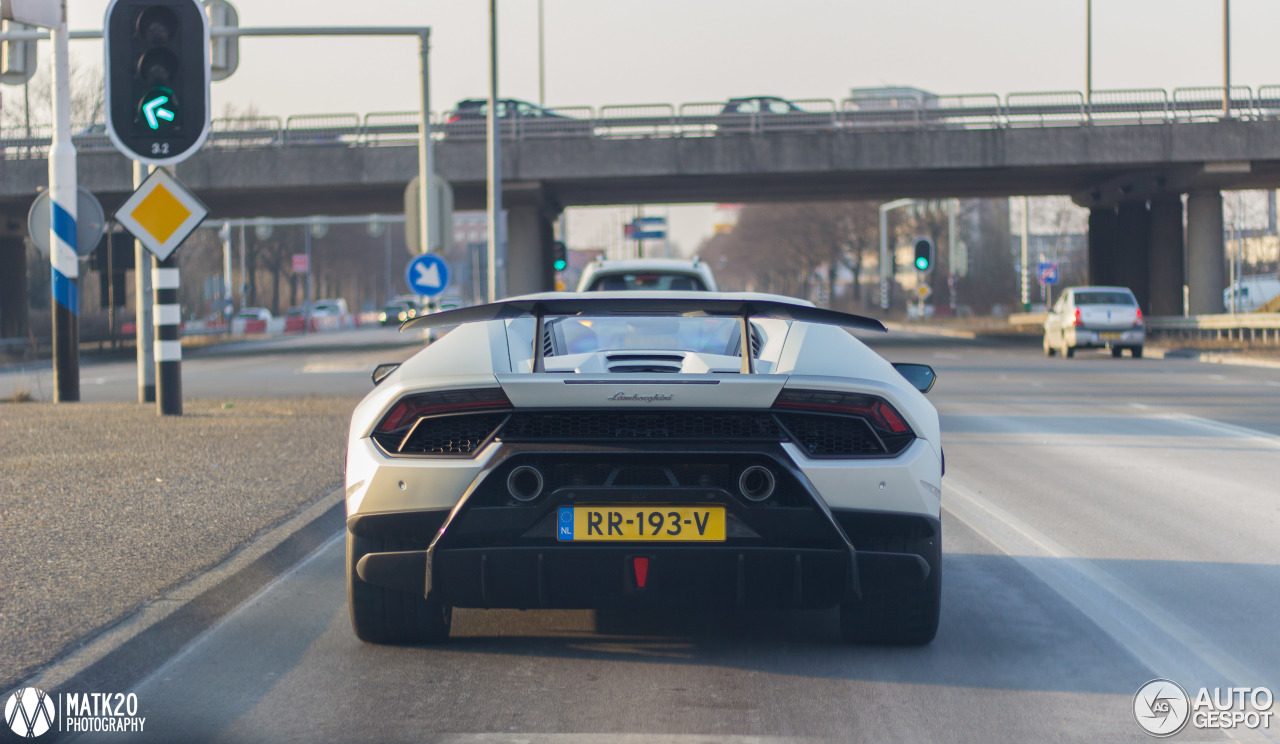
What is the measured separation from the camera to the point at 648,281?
1355 cm

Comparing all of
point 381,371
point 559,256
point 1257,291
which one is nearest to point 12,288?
point 559,256

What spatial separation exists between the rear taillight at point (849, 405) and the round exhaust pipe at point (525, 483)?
2.62 ft

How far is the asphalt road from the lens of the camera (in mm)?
4117

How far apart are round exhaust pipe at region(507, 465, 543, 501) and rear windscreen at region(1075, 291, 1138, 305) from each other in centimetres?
2830

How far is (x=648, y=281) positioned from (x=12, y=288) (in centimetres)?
4102

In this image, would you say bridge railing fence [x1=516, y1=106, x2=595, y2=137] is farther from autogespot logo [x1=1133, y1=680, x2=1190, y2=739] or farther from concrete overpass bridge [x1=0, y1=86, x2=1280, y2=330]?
autogespot logo [x1=1133, y1=680, x2=1190, y2=739]

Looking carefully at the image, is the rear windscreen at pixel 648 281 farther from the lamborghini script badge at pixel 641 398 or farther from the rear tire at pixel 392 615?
Answer: the lamborghini script badge at pixel 641 398

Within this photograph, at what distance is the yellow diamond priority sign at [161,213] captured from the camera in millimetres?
13188

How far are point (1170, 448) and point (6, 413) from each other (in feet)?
39.8

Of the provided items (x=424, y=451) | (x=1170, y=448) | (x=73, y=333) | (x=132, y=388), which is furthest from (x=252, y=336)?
(x=424, y=451)

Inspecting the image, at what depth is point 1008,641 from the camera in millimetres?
5121

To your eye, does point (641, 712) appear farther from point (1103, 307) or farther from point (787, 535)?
point (1103, 307)
